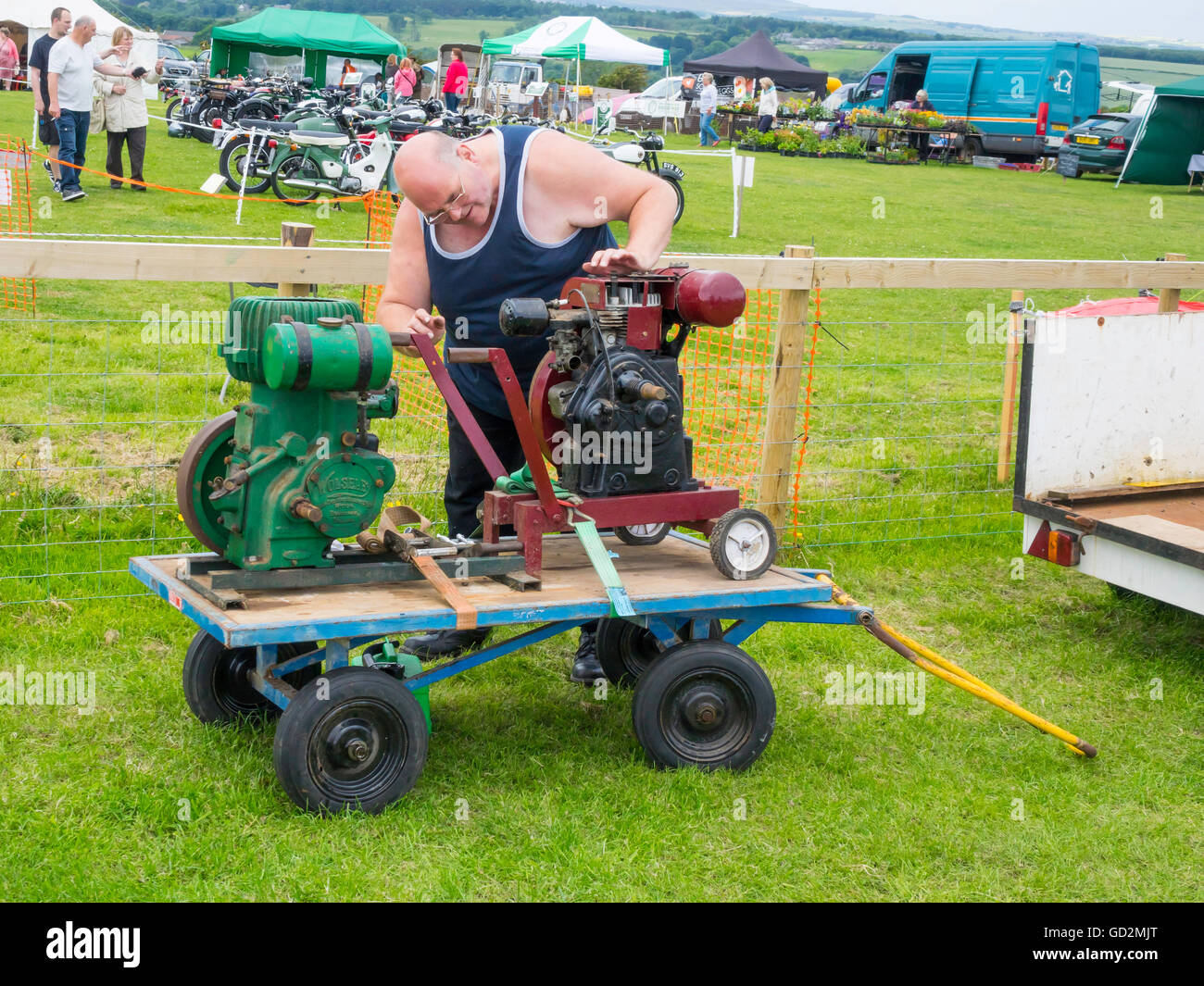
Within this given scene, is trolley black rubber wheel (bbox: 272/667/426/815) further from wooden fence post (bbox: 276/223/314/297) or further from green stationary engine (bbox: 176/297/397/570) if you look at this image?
wooden fence post (bbox: 276/223/314/297)

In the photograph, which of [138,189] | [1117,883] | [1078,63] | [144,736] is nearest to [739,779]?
[1117,883]

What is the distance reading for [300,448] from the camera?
3.58 meters

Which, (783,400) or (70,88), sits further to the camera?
(70,88)

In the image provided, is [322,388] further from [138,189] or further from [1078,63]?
[1078,63]

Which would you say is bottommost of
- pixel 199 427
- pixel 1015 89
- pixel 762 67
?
pixel 199 427

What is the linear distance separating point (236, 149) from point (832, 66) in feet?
526

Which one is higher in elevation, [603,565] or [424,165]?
[424,165]

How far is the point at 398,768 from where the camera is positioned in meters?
3.58

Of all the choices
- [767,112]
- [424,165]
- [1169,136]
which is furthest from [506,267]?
[767,112]

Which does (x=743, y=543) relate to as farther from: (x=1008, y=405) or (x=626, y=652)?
(x=1008, y=405)

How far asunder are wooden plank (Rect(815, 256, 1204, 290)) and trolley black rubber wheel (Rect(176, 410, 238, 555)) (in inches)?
116

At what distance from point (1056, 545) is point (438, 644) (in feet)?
8.10

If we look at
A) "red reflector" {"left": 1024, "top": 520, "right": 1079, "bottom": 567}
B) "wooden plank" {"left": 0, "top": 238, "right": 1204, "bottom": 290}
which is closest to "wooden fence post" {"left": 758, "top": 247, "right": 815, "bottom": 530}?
"wooden plank" {"left": 0, "top": 238, "right": 1204, "bottom": 290}

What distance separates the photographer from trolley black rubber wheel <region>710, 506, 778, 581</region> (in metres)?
3.96
